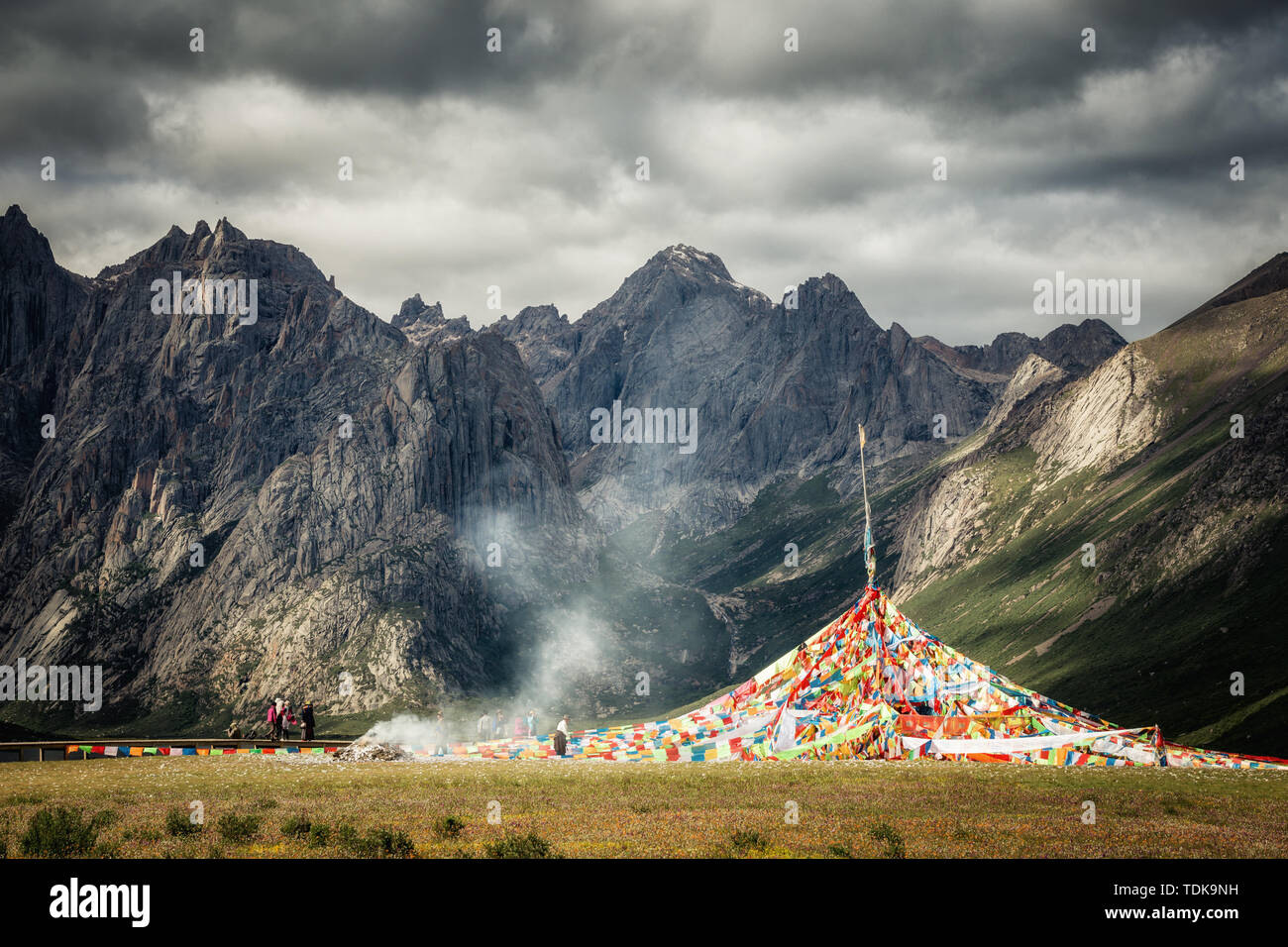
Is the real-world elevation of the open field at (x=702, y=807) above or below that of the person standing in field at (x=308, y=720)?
above

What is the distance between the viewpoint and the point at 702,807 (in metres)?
40.6

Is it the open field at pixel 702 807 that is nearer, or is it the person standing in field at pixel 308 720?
the open field at pixel 702 807

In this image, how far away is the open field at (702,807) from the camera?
31781 millimetres

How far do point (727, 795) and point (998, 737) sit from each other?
29.4 metres

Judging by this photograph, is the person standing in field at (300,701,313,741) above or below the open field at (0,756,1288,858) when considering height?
below

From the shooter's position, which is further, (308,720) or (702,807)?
(308,720)

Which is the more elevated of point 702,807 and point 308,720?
point 702,807

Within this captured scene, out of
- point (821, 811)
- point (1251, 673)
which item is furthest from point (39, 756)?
point (1251, 673)

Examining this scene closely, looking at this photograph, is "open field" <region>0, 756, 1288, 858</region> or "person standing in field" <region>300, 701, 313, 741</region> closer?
"open field" <region>0, 756, 1288, 858</region>

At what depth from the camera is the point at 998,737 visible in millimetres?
67062

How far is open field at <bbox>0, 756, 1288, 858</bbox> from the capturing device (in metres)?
31.8
